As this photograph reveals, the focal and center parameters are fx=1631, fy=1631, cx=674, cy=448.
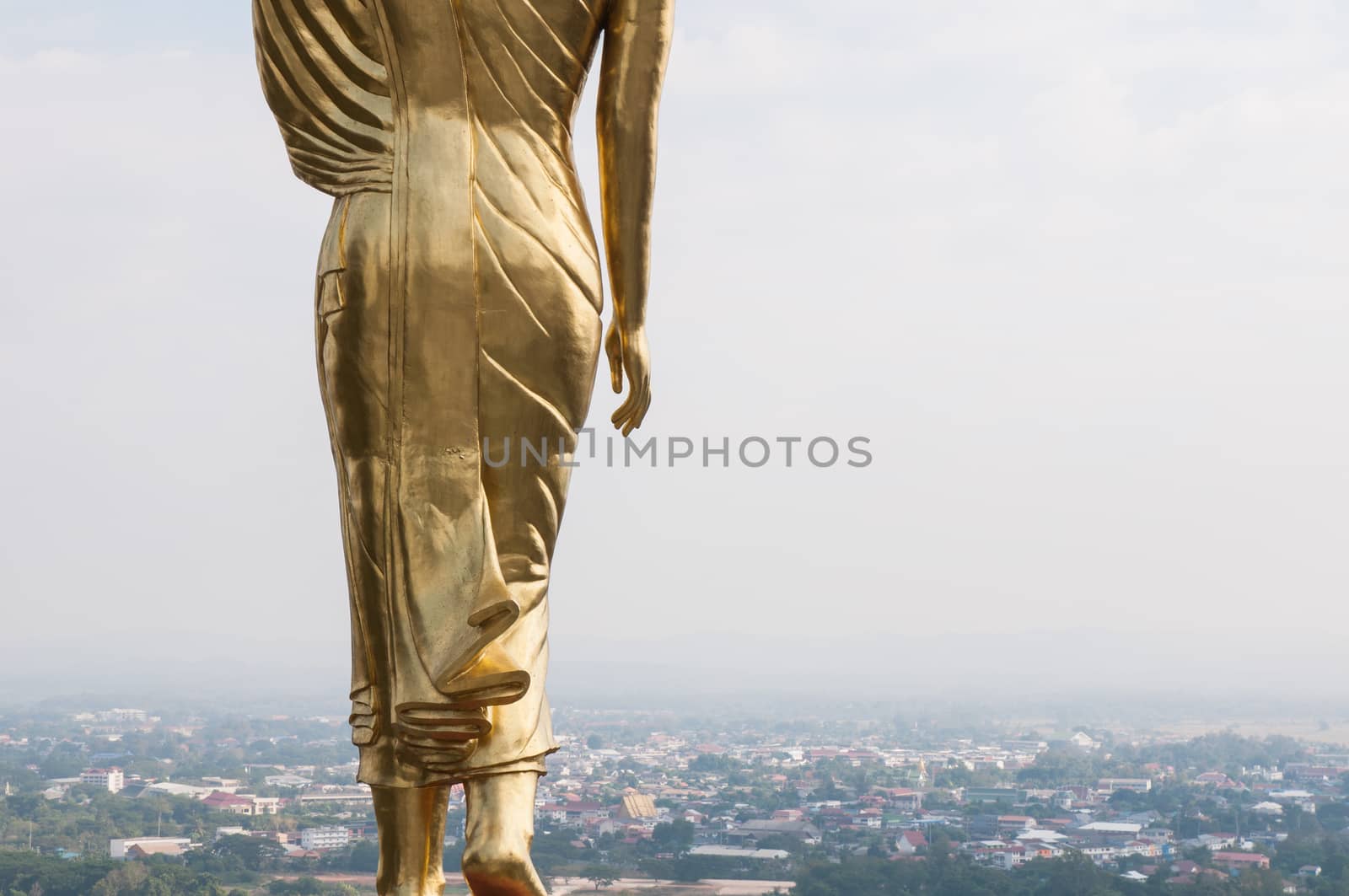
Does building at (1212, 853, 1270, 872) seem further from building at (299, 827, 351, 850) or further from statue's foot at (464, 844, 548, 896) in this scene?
statue's foot at (464, 844, 548, 896)

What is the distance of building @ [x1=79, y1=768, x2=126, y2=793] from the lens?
586 inches

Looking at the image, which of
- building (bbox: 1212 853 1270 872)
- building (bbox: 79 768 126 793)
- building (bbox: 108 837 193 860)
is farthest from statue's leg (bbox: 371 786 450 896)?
building (bbox: 1212 853 1270 872)

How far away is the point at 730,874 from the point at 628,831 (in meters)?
1.97

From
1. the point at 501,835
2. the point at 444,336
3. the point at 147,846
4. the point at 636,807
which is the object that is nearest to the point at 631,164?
the point at 444,336

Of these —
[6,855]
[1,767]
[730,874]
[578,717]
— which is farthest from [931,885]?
[1,767]

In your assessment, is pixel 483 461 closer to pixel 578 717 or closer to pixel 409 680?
pixel 409 680

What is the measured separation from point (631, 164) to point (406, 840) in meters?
2.02

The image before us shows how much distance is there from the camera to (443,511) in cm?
443

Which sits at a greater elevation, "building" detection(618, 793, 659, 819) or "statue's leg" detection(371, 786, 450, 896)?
"statue's leg" detection(371, 786, 450, 896)

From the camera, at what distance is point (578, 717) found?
19.3 meters

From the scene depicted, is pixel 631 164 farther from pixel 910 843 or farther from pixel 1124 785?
pixel 1124 785

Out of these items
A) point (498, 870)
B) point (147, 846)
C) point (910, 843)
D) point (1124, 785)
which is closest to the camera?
point (498, 870)

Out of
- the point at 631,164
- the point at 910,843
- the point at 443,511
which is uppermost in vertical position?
the point at 631,164

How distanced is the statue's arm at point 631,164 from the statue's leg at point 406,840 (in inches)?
48.9
